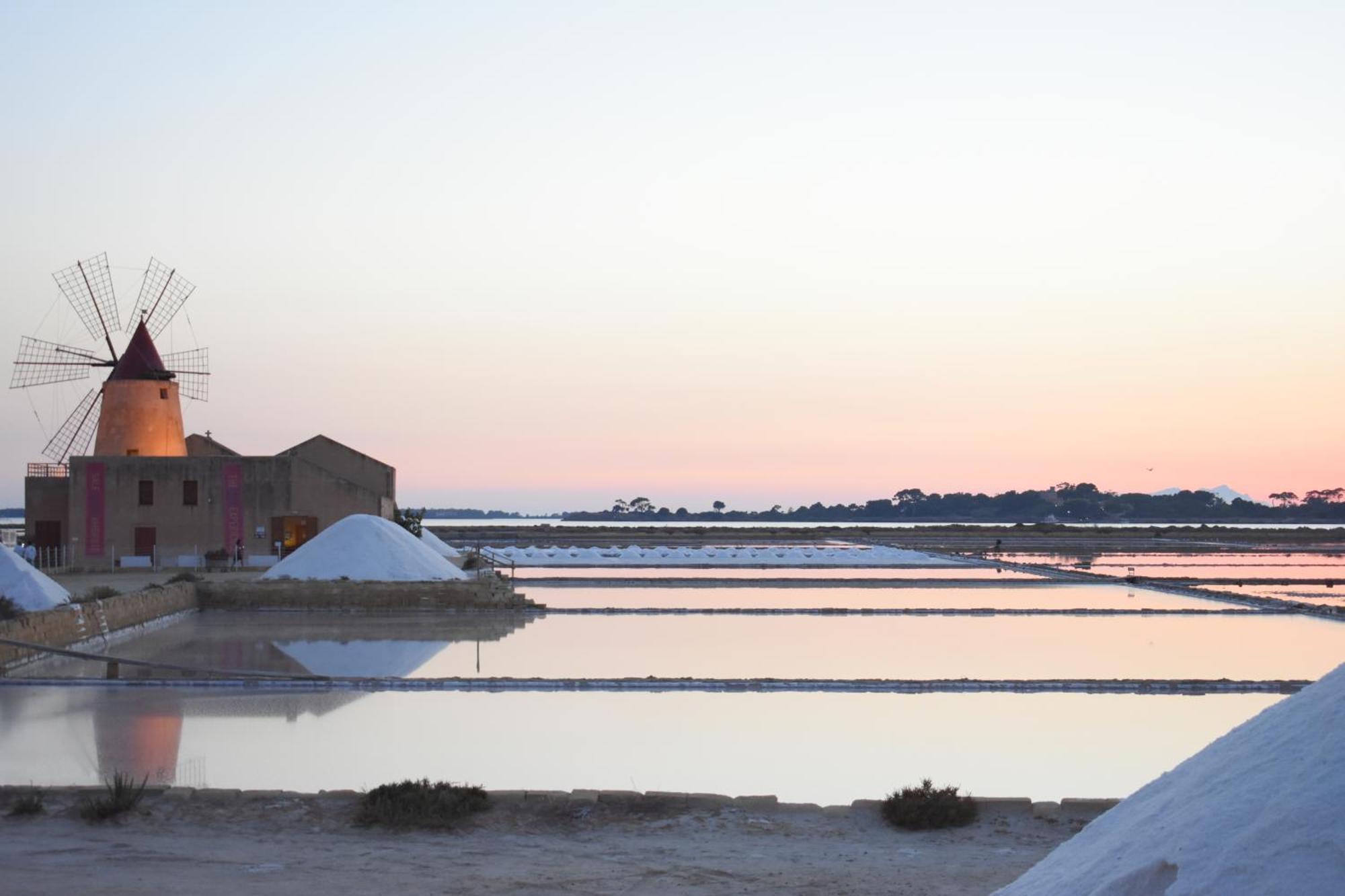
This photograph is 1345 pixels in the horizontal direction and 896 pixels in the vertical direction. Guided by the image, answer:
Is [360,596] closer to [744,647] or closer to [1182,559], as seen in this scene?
[744,647]

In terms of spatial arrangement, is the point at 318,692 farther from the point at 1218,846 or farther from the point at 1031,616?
the point at 1031,616

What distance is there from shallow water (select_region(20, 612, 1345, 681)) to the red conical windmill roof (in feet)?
33.6

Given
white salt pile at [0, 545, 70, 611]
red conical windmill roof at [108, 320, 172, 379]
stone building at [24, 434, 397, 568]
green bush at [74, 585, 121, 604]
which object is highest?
red conical windmill roof at [108, 320, 172, 379]

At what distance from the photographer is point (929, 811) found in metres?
4.90

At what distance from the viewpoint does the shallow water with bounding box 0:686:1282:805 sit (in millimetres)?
6062

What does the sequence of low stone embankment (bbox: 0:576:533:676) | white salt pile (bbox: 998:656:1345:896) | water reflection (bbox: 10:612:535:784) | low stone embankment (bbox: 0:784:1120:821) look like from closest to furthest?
white salt pile (bbox: 998:656:1345:896) → low stone embankment (bbox: 0:784:1120:821) → water reflection (bbox: 10:612:535:784) → low stone embankment (bbox: 0:576:533:676)

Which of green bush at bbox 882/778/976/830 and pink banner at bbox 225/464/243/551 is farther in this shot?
pink banner at bbox 225/464/243/551

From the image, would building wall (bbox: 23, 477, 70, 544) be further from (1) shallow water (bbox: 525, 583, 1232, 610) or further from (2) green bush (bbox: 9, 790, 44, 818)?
(2) green bush (bbox: 9, 790, 44, 818)

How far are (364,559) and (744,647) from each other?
6.46m

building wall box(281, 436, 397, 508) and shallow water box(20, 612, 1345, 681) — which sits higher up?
building wall box(281, 436, 397, 508)

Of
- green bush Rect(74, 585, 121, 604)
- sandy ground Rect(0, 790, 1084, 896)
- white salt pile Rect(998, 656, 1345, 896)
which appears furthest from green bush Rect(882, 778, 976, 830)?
green bush Rect(74, 585, 121, 604)

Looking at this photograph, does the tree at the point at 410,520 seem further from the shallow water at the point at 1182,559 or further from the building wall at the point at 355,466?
the shallow water at the point at 1182,559

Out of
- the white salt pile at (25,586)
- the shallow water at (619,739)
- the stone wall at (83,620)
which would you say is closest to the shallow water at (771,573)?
the stone wall at (83,620)

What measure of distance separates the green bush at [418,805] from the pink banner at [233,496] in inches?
636
